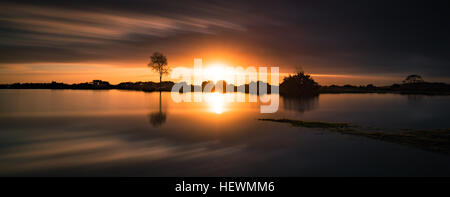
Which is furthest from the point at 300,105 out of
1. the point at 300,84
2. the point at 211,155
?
the point at 300,84

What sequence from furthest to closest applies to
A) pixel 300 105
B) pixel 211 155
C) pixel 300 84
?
pixel 300 84
pixel 300 105
pixel 211 155

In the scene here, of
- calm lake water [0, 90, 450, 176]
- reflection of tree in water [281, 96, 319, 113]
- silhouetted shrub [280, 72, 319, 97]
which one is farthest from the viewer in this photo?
silhouetted shrub [280, 72, 319, 97]

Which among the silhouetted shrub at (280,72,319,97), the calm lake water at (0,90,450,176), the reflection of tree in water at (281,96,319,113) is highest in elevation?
the silhouetted shrub at (280,72,319,97)

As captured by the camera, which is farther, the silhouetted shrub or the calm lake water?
the silhouetted shrub

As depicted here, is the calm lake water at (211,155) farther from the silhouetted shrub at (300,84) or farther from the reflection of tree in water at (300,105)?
the silhouetted shrub at (300,84)

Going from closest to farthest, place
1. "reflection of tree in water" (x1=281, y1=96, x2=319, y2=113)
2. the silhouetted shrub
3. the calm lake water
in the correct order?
the calm lake water, "reflection of tree in water" (x1=281, y1=96, x2=319, y2=113), the silhouetted shrub

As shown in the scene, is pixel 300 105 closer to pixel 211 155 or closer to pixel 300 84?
pixel 211 155

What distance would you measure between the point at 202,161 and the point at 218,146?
3.54m

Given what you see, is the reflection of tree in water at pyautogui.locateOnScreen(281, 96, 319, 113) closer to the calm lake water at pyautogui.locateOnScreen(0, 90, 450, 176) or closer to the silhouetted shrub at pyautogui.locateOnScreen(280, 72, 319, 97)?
the calm lake water at pyautogui.locateOnScreen(0, 90, 450, 176)

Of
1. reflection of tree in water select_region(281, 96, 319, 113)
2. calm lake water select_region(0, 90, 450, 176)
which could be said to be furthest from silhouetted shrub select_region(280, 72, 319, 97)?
calm lake water select_region(0, 90, 450, 176)
